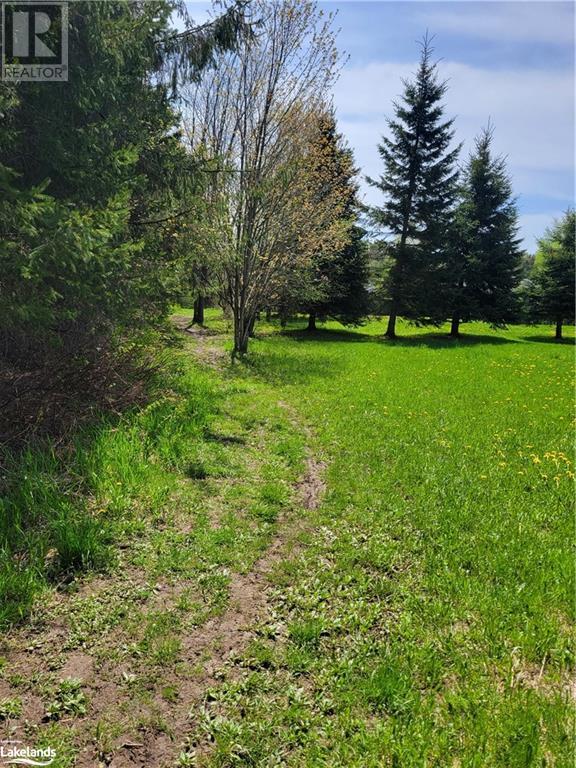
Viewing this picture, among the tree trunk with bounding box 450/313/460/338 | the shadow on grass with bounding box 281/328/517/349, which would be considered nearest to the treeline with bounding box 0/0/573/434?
the shadow on grass with bounding box 281/328/517/349

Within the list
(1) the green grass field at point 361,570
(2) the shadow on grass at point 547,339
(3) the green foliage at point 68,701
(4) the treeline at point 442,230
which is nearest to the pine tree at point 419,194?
(4) the treeline at point 442,230

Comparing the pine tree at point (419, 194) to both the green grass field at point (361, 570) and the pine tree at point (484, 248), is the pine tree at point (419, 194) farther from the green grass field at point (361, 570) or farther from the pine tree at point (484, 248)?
the green grass field at point (361, 570)

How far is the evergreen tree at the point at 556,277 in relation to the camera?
76.5 ft

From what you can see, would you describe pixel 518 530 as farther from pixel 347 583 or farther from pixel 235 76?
pixel 235 76

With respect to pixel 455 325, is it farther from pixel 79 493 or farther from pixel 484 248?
pixel 79 493

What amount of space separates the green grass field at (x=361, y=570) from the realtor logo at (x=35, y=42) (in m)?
3.52

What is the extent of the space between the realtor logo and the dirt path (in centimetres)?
440

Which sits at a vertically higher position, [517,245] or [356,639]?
[517,245]

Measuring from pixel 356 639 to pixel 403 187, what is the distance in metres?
22.8

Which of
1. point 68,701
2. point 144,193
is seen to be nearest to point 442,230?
point 144,193

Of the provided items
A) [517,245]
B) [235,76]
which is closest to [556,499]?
[235,76]

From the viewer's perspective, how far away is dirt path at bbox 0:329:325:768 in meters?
1.89

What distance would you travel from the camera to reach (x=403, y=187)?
2130cm

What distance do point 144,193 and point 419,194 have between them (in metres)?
18.6
